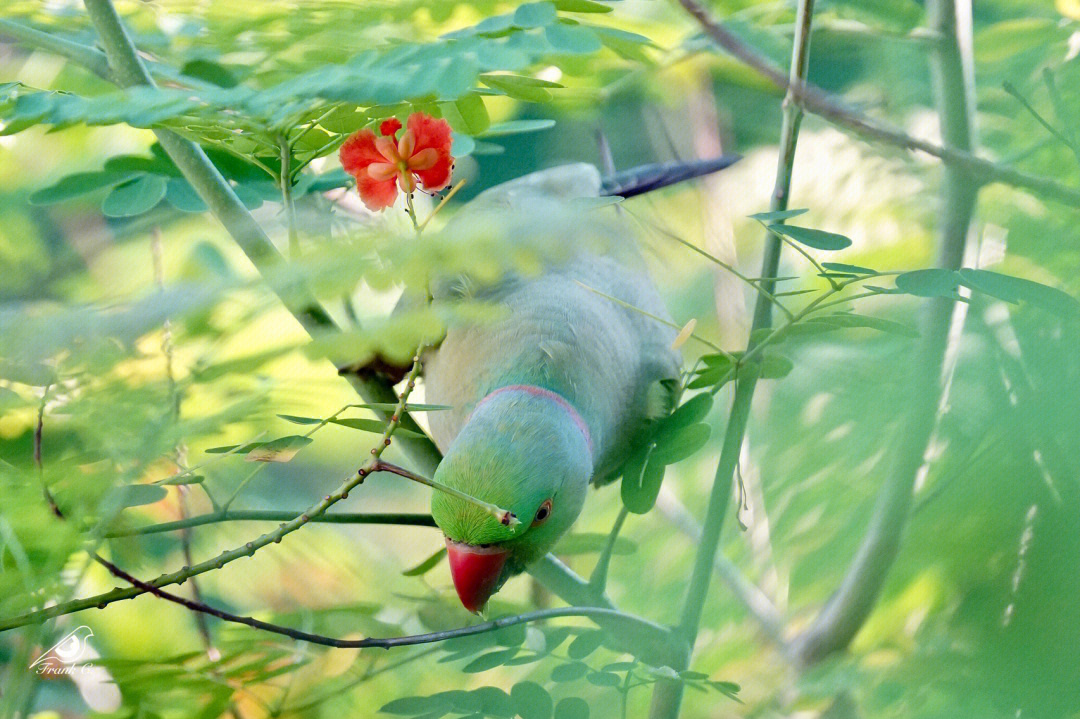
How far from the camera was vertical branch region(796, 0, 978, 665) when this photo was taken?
32.0 inches

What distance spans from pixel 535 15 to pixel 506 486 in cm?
39

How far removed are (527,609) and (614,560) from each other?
0.41m

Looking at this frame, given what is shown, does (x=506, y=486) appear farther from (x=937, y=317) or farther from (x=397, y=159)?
(x=937, y=317)

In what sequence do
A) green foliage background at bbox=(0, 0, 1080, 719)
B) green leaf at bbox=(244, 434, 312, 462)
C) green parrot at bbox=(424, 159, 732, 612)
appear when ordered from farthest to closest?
green parrot at bbox=(424, 159, 732, 612)
green leaf at bbox=(244, 434, 312, 462)
green foliage background at bbox=(0, 0, 1080, 719)

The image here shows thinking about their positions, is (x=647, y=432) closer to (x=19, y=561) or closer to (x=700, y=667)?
(x=700, y=667)

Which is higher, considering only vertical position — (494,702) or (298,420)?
(298,420)

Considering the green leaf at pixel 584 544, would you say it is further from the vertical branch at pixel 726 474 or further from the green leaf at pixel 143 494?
the green leaf at pixel 143 494

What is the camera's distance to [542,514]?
2.77 ft

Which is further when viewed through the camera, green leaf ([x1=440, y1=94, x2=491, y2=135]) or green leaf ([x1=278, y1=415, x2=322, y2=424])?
green leaf ([x1=440, y1=94, x2=491, y2=135])

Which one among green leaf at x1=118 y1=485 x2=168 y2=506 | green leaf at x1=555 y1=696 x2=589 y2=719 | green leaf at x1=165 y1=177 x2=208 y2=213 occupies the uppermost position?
green leaf at x1=165 y1=177 x2=208 y2=213

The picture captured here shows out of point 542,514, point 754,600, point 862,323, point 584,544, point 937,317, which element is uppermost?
point 862,323

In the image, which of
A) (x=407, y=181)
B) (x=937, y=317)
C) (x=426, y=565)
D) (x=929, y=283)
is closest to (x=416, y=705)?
(x=426, y=565)

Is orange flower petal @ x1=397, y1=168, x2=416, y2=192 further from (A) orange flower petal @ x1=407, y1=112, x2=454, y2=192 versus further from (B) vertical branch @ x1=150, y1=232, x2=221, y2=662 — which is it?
(B) vertical branch @ x1=150, y1=232, x2=221, y2=662

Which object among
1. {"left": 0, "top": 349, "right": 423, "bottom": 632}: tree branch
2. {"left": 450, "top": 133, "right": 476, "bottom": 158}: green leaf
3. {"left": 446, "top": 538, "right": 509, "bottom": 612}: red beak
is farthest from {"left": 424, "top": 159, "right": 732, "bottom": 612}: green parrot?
{"left": 0, "top": 349, "right": 423, "bottom": 632}: tree branch
